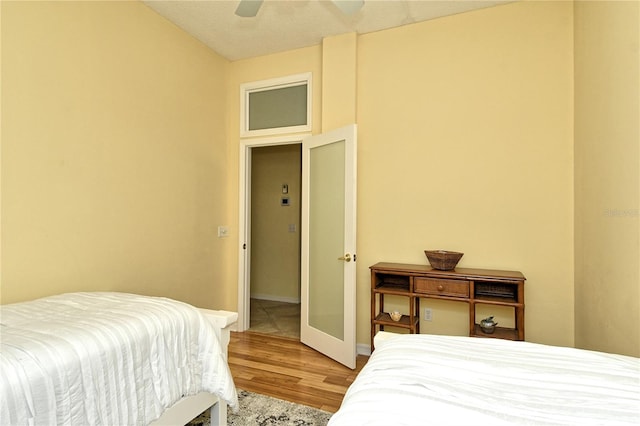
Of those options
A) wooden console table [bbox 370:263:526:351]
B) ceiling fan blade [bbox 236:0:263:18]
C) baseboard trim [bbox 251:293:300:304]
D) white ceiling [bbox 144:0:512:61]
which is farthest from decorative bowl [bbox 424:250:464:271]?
baseboard trim [bbox 251:293:300:304]

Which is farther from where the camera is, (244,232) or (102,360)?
(244,232)

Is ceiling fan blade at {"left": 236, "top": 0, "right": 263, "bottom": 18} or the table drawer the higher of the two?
ceiling fan blade at {"left": 236, "top": 0, "right": 263, "bottom": 18}

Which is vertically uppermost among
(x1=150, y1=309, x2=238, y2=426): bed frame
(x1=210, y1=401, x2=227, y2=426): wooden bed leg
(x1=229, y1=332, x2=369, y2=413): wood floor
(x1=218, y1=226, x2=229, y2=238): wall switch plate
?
(x1=218, y1=226, x2=229, y2=238): wall switch plate

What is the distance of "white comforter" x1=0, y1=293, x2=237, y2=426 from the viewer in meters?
1.14

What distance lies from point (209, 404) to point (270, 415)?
0.40 metres

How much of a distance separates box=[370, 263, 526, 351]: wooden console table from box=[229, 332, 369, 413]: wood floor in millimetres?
510

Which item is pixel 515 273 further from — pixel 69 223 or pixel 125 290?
pixel 69 223

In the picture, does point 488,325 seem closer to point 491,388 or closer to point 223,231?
point 491,388

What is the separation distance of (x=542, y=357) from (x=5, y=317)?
223 centimetres

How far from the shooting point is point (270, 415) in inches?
82.7

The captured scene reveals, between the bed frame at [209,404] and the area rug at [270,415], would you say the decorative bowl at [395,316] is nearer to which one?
the area rug at [270,415]

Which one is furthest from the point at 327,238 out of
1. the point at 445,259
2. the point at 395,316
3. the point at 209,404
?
the point at 209,404

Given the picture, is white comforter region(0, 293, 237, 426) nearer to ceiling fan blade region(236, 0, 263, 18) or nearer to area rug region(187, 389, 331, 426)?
area rug region(187, 389, 331, 426)

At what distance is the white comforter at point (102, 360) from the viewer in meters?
1.14
